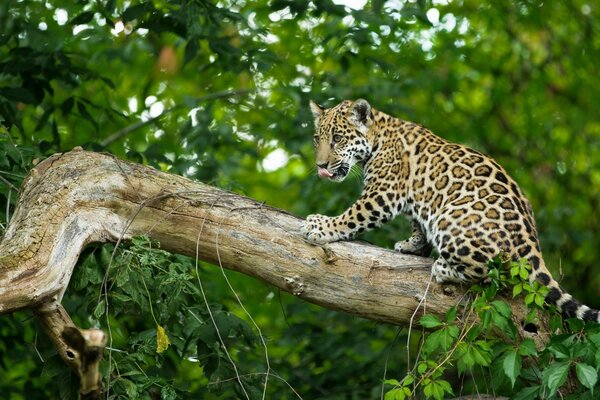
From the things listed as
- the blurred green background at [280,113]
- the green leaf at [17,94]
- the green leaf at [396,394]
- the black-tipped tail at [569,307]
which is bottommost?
the blurred green background at [280,113]

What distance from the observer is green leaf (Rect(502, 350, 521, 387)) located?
5734 millimetres

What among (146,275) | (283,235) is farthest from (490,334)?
(146,275)

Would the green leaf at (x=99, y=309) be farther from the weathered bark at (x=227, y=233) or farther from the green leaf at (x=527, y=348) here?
the green leaf at (x=527, y=348)

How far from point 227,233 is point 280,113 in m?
4.87

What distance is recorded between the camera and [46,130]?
1138cm

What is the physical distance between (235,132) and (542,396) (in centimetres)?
692

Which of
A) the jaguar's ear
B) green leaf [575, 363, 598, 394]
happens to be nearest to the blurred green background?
the jaguar's ear

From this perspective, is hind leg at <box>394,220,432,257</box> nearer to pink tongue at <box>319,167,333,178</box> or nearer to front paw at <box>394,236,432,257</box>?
front paw at <box>394,236,432,257</box>

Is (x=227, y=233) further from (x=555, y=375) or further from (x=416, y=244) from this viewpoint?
(x=555, y=375)

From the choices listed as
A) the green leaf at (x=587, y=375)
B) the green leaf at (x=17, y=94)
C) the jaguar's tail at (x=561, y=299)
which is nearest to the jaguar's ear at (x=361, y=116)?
the jaguar's tail at (x=561, y=299)

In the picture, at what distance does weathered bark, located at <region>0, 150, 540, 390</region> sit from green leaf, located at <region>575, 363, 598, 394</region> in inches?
33.3

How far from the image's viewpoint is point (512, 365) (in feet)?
18.9

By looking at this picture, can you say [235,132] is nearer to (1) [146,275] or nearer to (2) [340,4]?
(2) [340,4]

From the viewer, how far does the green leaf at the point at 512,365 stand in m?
5.73
